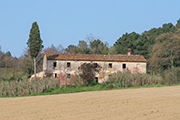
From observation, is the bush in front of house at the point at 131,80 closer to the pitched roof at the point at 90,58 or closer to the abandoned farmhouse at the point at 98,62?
the abandoned farmhouse at the point at 98,62

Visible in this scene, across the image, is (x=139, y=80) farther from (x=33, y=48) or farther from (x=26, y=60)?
(x=26, y=60)

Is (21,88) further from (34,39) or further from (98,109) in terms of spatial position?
(98,109)

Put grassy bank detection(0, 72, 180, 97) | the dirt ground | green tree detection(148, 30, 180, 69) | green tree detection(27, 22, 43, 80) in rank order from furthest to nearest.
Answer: green tree detection(148, 30, 180, 69), green tree detection(27, 22, 43, 80), grassy bank detection(0, 72, 180, 97), the dirt ground

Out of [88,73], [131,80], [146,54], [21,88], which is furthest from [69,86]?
[146,54]

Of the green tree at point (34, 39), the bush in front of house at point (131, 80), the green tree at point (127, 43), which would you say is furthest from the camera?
the green tree at point (127, 43)

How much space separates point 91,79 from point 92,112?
1682 cm

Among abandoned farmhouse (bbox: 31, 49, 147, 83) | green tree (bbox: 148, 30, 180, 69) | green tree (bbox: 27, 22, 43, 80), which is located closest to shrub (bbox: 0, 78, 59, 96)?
green tree (bbox: 27, 22, 43, 80)

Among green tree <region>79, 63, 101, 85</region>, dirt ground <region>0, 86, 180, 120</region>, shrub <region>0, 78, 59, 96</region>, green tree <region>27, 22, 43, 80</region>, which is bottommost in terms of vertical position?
dirt ground <region>0, 86, 180, 120</region>

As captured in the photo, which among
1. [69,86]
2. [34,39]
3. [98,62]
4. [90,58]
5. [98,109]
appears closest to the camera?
[98,109]

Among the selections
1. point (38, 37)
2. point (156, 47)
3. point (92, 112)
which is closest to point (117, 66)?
point (156, 47)

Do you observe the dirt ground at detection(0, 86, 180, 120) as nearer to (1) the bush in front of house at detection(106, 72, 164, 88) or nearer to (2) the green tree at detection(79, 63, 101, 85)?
(1) the bush in front of house at detection(106, 72, 164, 88)

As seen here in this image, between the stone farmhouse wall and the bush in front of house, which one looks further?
the stone farmhouse wall

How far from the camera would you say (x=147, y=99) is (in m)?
17.5

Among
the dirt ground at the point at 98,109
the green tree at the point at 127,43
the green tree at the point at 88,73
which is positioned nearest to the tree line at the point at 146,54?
the green tree at the point at 127,43
